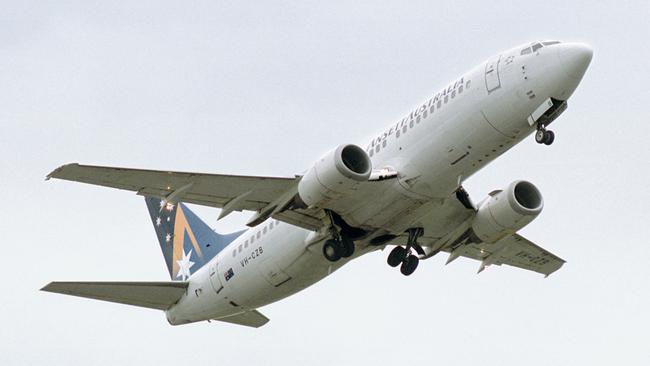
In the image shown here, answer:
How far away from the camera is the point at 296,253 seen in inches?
1519

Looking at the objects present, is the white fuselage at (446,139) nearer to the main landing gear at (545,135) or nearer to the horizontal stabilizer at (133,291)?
the main landing gear at (545,135)

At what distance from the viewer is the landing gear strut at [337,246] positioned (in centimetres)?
3722

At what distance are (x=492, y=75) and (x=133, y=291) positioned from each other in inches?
567

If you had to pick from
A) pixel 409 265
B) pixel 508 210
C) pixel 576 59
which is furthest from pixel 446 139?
pixel 409 265

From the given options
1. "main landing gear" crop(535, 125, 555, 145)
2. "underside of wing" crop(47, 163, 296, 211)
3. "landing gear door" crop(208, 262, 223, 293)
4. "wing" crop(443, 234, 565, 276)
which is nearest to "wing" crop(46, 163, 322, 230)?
"underside of wing" crop(47, 163, 296, 211)

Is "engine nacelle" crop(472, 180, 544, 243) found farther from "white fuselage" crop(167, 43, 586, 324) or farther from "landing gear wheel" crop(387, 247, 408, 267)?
"white fuselage" crop(167, 43, 586, 324)

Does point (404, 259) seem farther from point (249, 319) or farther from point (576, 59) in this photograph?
point (576, 59)

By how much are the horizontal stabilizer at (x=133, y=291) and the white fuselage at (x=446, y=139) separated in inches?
172

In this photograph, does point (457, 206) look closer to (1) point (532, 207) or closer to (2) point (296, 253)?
(1) point (532, 207)

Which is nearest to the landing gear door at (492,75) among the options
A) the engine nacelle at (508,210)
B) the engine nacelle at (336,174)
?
the engine nacelle at (336,174)

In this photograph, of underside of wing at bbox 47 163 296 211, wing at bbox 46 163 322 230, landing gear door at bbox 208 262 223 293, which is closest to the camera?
underside of wing at bbox 47 163 296 211

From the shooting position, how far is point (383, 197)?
35969 mm

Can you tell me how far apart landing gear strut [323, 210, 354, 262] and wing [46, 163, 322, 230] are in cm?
66

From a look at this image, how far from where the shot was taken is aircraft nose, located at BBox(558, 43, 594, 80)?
1324 inches
